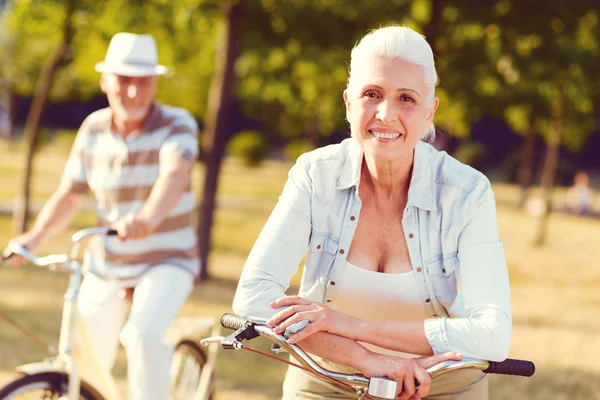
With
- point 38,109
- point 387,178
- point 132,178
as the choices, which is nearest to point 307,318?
point 387,178

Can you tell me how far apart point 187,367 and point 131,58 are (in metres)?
1.75

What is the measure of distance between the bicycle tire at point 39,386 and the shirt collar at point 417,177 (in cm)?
169

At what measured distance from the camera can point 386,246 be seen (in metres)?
2.89

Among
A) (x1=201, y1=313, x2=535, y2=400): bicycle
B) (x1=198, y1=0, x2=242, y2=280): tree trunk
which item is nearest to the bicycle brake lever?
(x1=201, y1=313, x2=535, y2=400): bicycle

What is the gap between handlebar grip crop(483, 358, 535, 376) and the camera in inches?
96.2

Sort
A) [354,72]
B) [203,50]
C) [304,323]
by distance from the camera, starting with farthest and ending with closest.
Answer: [203,50] < [354,72] < [304,323]

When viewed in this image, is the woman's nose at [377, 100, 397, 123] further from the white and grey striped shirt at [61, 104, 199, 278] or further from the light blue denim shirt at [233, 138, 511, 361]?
the white and grey striped shirt at [61, 104, 199, 278]

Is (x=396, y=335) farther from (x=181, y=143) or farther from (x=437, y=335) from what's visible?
(x=181, y=143)

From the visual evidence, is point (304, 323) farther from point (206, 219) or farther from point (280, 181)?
point (280, 181)

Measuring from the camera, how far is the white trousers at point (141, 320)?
14.3 feet

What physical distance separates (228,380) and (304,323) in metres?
5.15

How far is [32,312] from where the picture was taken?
10.3 meters

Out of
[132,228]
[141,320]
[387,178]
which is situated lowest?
[141,320]

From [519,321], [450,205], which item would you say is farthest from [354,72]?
[519,321]
